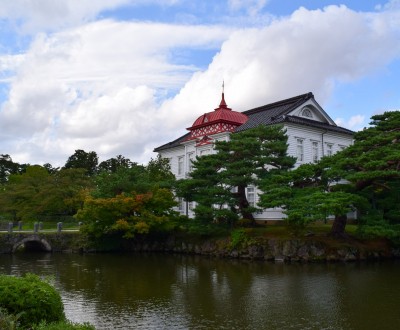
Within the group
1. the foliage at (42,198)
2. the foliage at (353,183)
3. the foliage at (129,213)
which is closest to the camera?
the foliage at (353,183)

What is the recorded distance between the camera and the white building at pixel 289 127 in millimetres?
33031

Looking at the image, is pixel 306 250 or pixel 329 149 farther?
pixel 329 149

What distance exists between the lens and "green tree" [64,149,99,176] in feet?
229

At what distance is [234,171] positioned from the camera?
26984 mm

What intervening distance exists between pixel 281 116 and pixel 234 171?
835 centimetres

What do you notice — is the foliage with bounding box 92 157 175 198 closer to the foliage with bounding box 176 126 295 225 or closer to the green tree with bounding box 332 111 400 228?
the foliage with bounding box 176 126 295 225

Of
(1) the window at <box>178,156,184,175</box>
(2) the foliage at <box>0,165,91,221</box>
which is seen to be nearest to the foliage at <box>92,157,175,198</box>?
(2) the foliage at <box>0,165,91,221</box>

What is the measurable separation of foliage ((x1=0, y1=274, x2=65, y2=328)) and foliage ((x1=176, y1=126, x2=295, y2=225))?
19.4 m

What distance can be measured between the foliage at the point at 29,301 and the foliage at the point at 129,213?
2119 cm

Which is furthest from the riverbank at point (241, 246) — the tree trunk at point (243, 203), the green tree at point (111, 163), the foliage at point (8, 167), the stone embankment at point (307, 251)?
the foliage at point (8, 167)

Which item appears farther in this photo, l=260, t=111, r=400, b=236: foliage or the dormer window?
the dormer window

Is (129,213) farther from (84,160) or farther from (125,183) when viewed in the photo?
(84,160)

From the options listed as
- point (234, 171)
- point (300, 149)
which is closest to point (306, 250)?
point (234, 171)

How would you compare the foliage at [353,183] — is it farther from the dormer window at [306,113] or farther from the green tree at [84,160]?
the green tree at [84,160]
